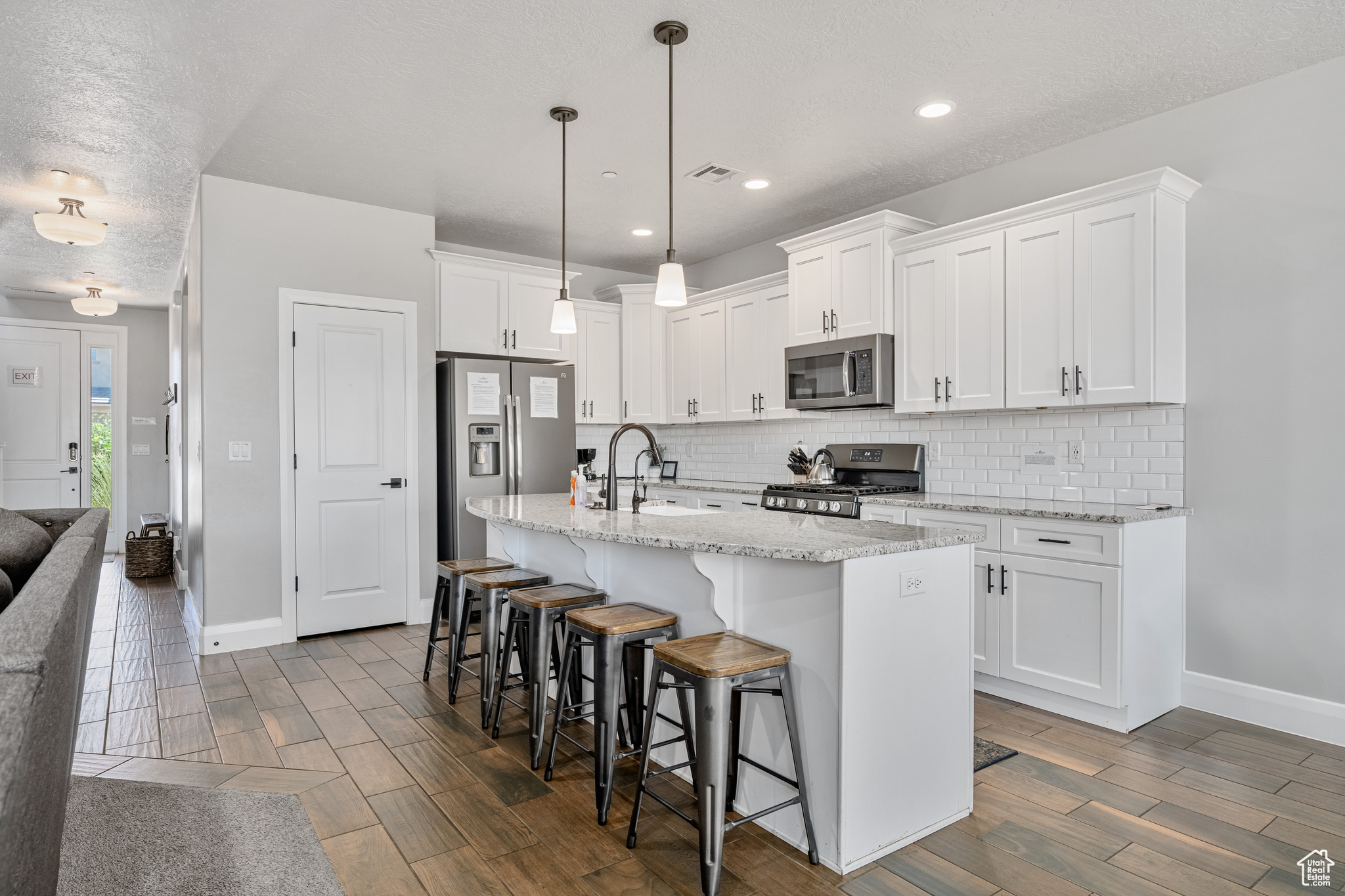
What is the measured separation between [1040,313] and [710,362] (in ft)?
8.16

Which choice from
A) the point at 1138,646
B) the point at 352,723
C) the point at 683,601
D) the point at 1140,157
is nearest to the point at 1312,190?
the point at 1140,157

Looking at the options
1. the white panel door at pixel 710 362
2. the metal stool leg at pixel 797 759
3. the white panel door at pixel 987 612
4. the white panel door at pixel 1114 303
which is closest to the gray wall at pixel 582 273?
the white panel door at pixel 710 362

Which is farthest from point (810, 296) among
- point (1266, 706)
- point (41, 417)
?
point (41, 417)

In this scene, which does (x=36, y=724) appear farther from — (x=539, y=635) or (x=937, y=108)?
(x=937, y=108)

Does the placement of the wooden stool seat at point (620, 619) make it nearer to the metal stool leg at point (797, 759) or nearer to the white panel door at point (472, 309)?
the metal stool leg at point (797, 759)

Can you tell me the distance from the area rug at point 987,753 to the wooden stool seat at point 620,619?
1.22 m

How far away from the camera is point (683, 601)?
2.45 meters

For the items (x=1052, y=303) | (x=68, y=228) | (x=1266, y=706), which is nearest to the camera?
(x=1266, y=706)

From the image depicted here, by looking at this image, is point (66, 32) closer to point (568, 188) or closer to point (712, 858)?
point (568, 188)

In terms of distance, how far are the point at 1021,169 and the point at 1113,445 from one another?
150cm

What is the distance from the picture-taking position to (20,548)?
193 centimetres

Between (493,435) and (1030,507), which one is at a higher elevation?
(493,435)

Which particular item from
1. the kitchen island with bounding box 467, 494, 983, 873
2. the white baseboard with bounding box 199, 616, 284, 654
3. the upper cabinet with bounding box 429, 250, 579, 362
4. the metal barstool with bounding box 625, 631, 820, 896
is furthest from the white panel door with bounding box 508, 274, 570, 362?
the metal barstool with bounding box 625, 631, 820, 896

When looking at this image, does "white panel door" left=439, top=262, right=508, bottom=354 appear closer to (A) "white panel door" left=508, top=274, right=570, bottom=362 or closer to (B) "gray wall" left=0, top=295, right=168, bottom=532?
(A) "white panel door" left=508, top=274, right=570, bottom=362
